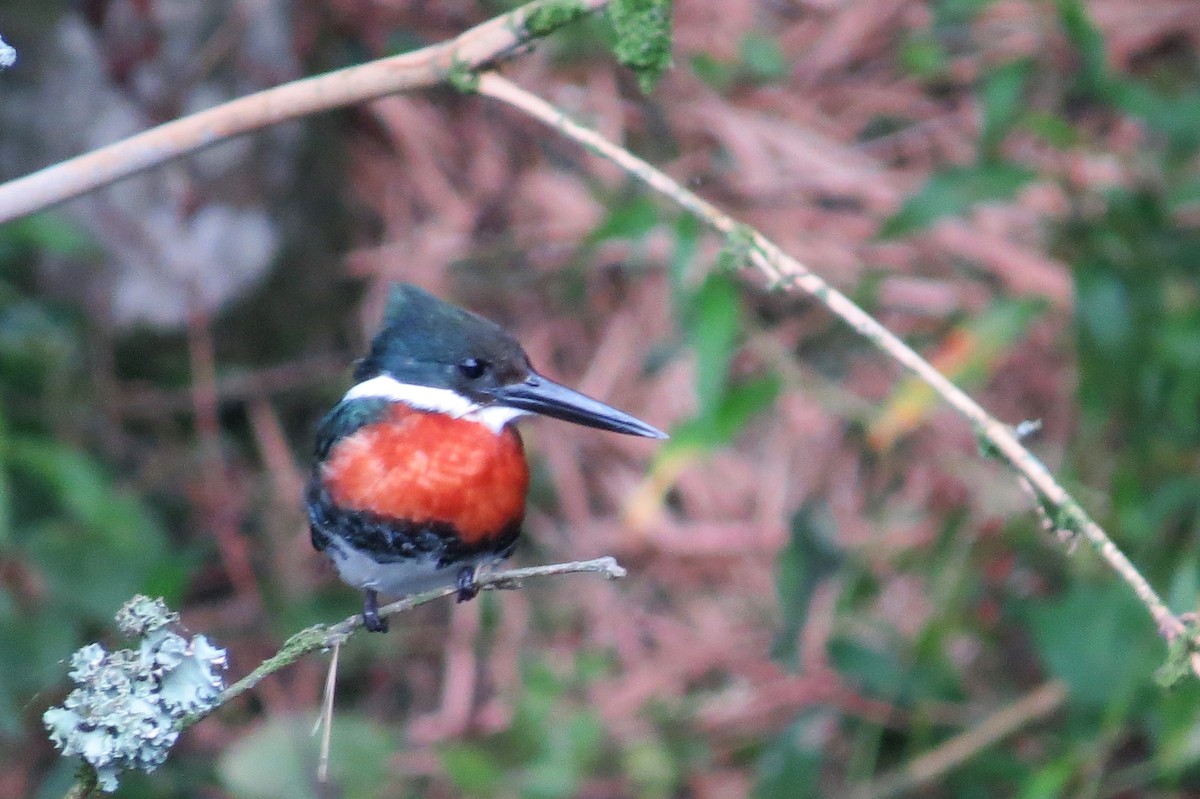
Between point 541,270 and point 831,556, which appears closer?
point 831,556

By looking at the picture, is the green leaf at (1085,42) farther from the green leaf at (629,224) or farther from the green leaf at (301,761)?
the green leaf at (301,761)

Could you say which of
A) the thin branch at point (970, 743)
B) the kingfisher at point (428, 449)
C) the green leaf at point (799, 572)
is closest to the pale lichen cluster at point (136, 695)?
the kingfisher at point (428, 449)

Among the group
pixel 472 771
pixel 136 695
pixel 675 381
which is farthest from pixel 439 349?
pixel 675 381

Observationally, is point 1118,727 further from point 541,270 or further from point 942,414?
point 541,270

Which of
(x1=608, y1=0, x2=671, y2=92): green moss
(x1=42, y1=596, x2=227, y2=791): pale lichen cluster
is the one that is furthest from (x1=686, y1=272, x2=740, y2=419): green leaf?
(x1=42, y1=596, x2=227, y2=791): pale lichen cluster

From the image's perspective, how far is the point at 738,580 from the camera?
3936 mm

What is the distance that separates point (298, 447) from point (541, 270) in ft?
2.74

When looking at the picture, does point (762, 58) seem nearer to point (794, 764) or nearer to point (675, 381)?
point (675, 381)

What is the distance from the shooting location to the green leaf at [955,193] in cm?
291

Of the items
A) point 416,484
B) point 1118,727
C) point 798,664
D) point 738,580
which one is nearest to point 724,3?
point 738,580

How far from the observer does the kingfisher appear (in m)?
1.84

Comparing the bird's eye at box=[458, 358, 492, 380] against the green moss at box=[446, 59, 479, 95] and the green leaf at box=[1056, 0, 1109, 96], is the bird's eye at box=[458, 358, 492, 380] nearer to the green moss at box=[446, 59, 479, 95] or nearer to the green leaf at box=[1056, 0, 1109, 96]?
the green moss at box=[446, 59, 479, 95]

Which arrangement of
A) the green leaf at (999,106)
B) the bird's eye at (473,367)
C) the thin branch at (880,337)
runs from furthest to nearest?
the green leaf at (999,106)
the bird's eye at (473,367)
the thin branch at (880,337)

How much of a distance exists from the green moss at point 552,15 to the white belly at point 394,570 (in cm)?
67
